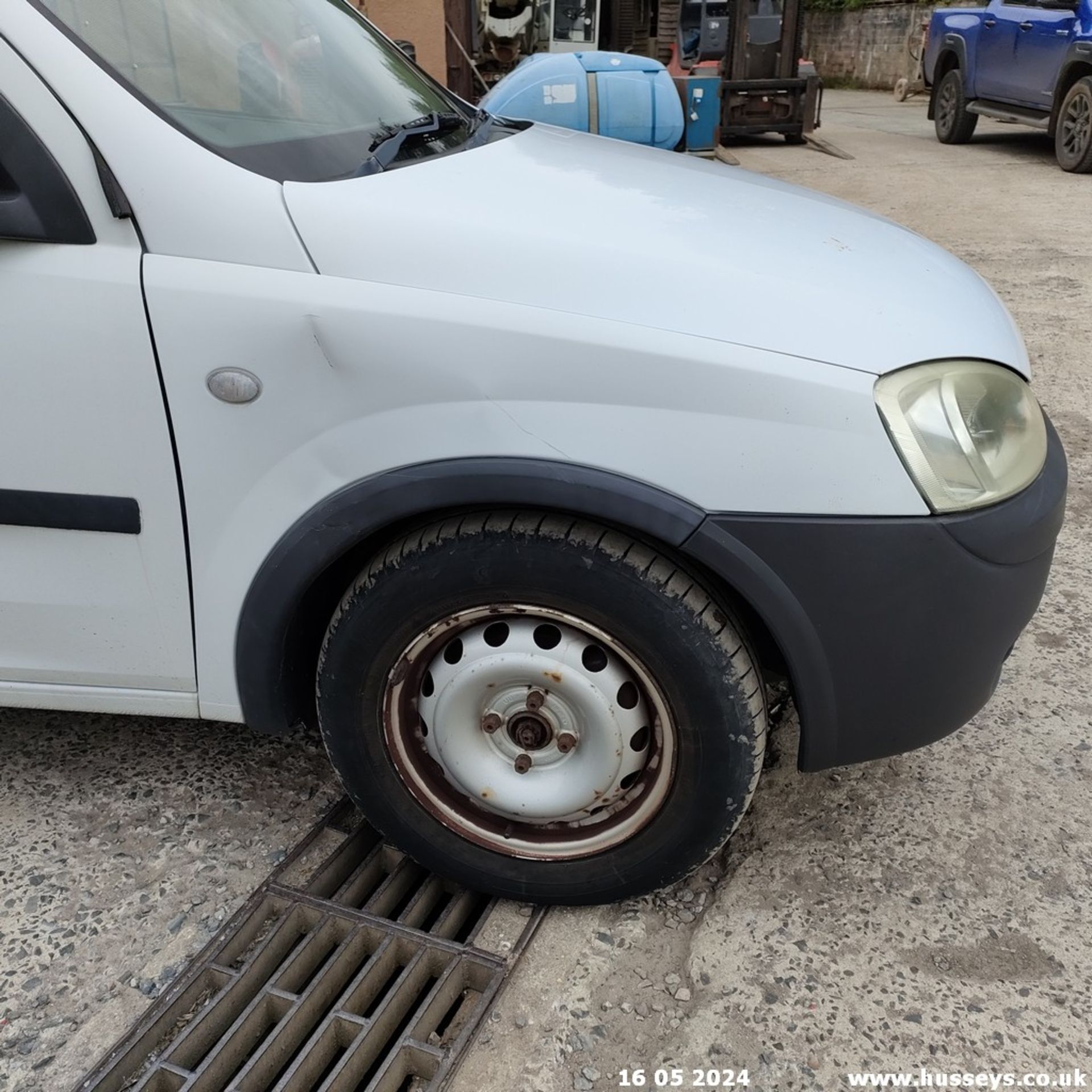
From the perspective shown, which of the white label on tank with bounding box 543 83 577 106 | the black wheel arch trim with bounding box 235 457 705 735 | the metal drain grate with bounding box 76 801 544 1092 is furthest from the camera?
the white label on tank with bounding box 543 83 577 106

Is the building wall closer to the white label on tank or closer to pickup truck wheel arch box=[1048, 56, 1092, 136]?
the white label on tank

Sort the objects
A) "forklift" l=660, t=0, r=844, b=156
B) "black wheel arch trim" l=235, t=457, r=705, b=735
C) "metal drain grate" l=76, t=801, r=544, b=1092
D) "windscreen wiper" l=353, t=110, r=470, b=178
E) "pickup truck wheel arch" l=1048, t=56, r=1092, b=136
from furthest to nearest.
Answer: "forklift" l=660, t=0, r=844, b=156 → "pickup truck wheel arch" l=1048, t=56, r=1092, b=136 → "windscreen wiper" l=353, t=110, r=470, b=178 → "metal drain grate" l=76, t=801, r=544, b=1092 → "black wheel arch trim" l=235, t=457, r=705, b=735

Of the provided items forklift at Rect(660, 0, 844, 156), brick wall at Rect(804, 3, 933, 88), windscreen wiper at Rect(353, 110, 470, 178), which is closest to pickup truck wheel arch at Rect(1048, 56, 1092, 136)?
forklift at Rect(660, 0, 844, 156)

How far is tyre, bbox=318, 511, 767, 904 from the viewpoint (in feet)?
5.35

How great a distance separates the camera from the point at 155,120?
1.62 metres

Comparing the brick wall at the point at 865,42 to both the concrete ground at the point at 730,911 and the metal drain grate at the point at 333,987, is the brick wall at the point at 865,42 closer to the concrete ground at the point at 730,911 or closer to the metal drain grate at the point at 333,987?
the concrete ground at the point at 730,911

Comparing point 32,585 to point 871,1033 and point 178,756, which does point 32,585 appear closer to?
point 178,756

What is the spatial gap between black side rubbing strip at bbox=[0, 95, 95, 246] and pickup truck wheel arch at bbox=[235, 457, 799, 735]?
59cm

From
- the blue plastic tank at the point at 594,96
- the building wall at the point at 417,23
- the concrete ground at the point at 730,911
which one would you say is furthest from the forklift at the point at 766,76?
the concrete ground at the point at 730,911

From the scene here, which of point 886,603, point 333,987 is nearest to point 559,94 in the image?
point 886,603

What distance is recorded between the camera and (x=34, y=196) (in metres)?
1.60

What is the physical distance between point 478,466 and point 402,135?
86 centimetres

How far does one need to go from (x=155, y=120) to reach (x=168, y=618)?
83cm

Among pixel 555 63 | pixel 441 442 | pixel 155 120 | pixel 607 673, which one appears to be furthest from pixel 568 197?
pixel 555 63
